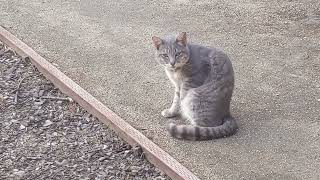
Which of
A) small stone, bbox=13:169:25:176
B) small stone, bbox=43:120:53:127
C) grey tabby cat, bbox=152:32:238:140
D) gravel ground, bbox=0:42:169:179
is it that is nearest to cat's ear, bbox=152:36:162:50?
grey tabby cat, bbox=152:32:238:140

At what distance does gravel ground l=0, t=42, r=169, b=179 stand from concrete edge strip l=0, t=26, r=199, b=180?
0.19 ft

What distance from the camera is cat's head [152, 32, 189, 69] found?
4.16 m

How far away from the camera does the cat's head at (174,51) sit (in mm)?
4164

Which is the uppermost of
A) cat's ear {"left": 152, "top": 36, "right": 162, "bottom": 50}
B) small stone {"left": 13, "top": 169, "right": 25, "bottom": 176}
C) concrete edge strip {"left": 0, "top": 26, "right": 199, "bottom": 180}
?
cat's ear {"left": 152, "top": 36, "right": 162, "bottom": 50}

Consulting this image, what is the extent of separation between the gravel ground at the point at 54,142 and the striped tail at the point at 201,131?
1.17 ft

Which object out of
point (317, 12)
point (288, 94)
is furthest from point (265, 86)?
point (317, 12)

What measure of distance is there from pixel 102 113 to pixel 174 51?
→ 859 millimetres

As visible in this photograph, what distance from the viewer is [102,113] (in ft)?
14.8

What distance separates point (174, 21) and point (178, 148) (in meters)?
2.82

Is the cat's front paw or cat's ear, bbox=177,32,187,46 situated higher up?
cat's ear, bbox=177,32,187,46

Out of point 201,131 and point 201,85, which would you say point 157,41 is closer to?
point 201,85

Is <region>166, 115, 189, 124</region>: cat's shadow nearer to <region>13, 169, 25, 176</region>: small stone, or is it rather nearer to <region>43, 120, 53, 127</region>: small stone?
<region>43, 120, 53, 127</region>: small stone

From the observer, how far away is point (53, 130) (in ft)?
14.6

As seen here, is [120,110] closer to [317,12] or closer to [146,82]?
[146,82]
